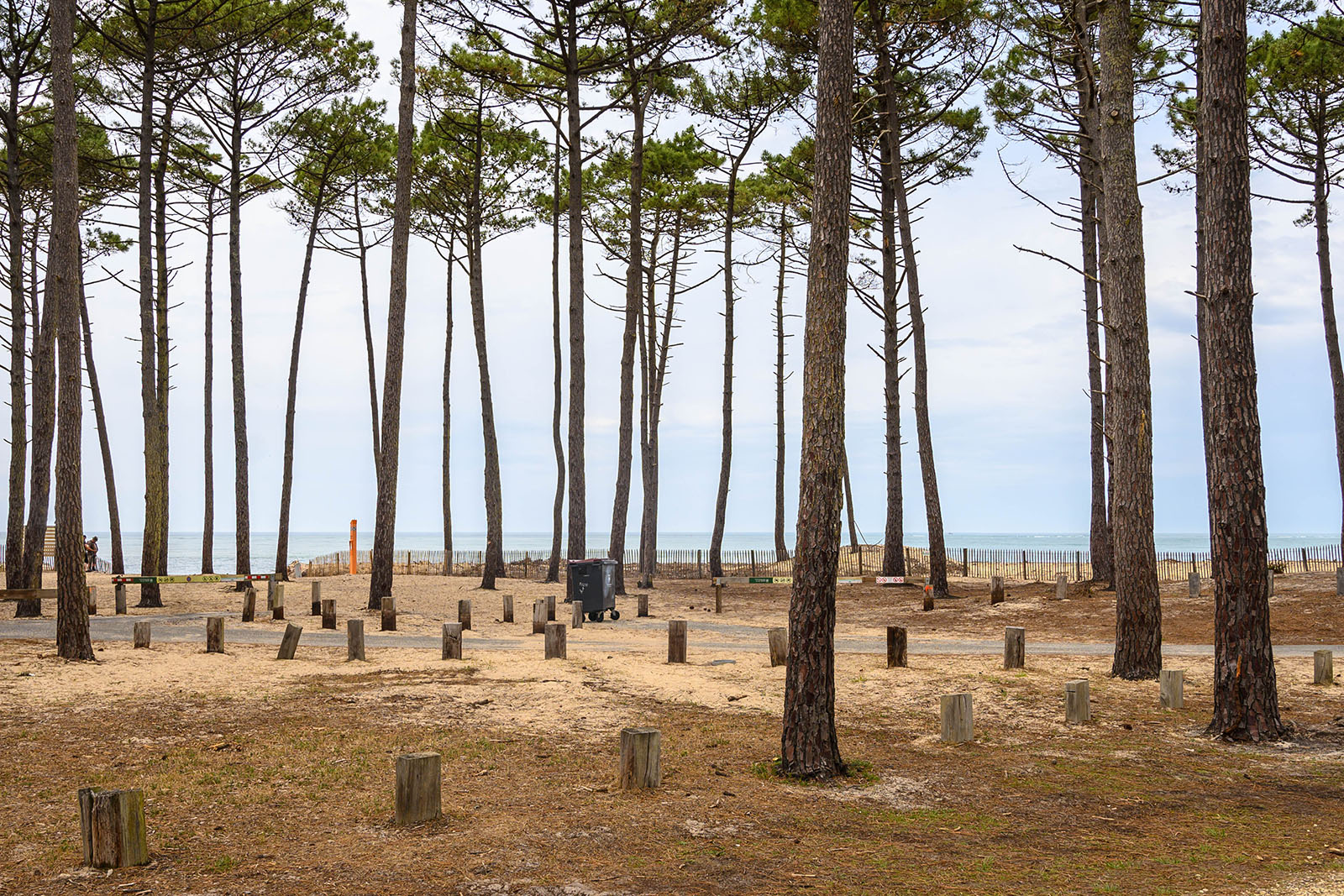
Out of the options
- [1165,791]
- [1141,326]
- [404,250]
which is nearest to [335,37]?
[404,250]

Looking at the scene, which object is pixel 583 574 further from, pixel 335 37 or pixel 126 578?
pixel 335 37

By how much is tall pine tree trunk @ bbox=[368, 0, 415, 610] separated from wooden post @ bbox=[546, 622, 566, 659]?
648 centimetres

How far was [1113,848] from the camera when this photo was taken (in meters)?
5.26

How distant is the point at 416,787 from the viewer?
18.2 ft

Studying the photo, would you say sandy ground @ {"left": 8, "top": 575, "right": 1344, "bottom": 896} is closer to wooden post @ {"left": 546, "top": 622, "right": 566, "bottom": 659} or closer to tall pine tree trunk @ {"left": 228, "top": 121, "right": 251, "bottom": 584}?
wooden post @ {"left": 546, "top": 622, "right": 566, "bottom": 659}

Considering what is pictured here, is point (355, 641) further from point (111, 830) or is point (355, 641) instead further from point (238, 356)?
point (238, 356)

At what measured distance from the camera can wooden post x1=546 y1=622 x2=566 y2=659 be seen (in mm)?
11773

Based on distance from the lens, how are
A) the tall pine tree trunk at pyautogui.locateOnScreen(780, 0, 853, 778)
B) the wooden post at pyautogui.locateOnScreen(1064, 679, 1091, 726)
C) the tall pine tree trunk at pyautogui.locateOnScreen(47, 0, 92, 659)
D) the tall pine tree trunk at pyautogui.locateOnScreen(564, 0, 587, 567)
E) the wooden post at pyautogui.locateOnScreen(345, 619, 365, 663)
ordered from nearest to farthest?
the tall pine tree trunk at pyautogui.locateOnScreen(780, 0, 853, 778) → the wooden post at pyautogui.locateOnScreen(1064, 679, 1091, 726) → the tall pine tree trunk at pyautogui.locateOnScreen(47, 0, 92, 659) → the wooden post at pyautogui.locateOnScreen(345, 619, 365, 663) → the tall pine tree trunk at pyautogui.locateOnScreen(564, 0, 587, 567)

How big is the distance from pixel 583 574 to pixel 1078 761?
10873mm

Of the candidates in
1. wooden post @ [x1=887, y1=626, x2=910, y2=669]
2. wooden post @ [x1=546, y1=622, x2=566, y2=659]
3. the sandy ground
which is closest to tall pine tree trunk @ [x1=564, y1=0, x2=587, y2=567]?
the sandy ground

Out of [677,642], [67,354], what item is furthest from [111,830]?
[67,354]

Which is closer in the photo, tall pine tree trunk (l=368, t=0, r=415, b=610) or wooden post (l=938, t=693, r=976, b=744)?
wooden post (l=938, t=693, r=976, b=744)

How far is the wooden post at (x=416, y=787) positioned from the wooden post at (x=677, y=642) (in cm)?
636

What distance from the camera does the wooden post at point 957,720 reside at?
779 centimetres
